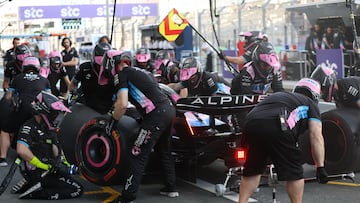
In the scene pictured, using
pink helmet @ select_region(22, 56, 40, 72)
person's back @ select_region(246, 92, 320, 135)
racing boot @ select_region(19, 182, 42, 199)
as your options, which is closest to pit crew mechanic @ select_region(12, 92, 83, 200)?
racing boot @ select_region(19, 182, 42, 199)

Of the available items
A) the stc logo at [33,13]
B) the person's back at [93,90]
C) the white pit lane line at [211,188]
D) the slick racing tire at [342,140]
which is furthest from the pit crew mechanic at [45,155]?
the stc logo at [33,13]

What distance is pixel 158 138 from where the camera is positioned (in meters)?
6.21

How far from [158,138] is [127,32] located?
33.5 m

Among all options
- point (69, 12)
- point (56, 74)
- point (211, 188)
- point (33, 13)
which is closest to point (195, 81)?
point (211, 188)

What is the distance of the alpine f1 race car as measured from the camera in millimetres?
6426

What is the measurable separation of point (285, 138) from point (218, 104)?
165 cm

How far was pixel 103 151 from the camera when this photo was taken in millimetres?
6652

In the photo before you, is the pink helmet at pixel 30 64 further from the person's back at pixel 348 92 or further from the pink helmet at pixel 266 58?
the person's back at pixel 348 92

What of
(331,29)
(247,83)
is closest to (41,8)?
(331,29)

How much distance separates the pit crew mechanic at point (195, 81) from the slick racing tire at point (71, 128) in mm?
1227

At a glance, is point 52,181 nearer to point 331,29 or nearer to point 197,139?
point 197,139

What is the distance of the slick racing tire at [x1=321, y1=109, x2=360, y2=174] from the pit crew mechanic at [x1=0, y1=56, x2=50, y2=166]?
380 centimetres

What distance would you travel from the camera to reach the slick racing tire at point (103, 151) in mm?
6391

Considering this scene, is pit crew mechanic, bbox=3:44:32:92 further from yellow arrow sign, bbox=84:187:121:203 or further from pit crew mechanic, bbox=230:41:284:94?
yellow arrow sign, bbox=84:187:121:203
